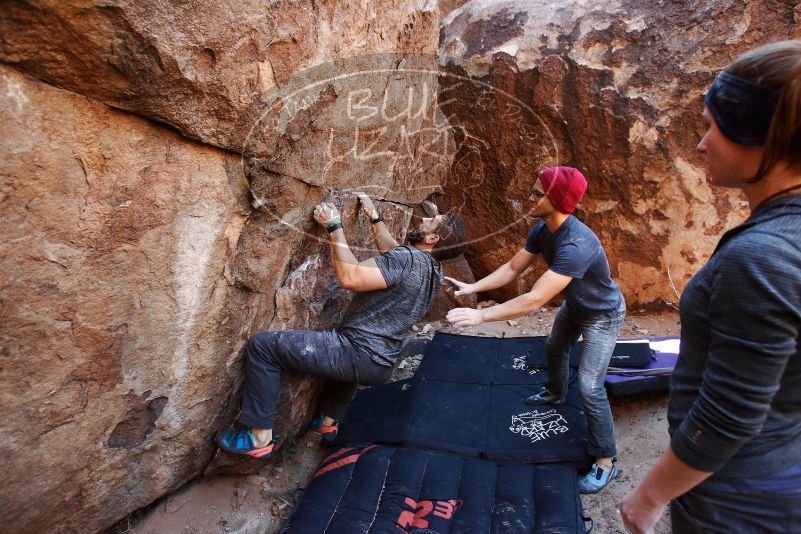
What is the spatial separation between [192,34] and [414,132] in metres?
2.38

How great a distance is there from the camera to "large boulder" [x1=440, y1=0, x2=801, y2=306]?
4.40m

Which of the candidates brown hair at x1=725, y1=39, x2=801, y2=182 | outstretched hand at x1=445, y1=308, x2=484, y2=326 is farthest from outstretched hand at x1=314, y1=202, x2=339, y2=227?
brown hair at x1=725, y1=39, x2=801, y2=182

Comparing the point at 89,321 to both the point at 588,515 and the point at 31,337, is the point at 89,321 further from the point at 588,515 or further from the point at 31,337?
the point at 588,515

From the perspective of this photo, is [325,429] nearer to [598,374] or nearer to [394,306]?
[394,306]

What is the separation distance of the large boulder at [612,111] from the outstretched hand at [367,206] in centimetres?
210

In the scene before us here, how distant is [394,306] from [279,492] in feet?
4.05

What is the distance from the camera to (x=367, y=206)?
3.36 metres

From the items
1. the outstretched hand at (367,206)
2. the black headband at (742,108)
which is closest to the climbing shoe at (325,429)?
the outstretched hand at (367,206)

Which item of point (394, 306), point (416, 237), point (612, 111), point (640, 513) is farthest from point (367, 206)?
point (612, 111)

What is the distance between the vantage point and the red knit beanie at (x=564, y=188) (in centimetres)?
279

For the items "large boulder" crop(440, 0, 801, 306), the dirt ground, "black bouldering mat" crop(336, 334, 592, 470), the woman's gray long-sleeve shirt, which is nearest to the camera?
the woman's gray long-sleeve shirt

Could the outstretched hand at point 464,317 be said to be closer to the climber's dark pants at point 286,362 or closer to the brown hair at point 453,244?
the climber's dark pants at point 286,362

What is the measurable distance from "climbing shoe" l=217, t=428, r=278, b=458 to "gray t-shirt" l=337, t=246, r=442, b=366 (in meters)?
0.71

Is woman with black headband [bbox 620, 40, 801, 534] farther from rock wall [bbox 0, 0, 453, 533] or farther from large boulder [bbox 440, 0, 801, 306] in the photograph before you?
large boulder [bbox 440, 0, 801, 306]
